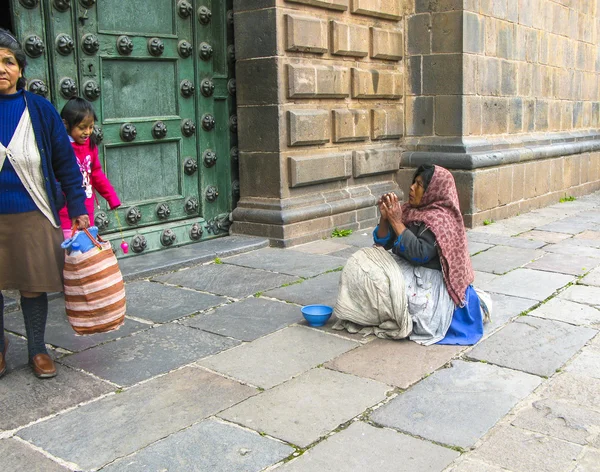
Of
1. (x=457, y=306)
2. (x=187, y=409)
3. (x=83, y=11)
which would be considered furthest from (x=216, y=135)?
(x=187, y=409)

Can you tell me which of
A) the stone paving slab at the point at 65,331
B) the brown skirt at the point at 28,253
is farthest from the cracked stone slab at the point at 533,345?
the brown skirt at the point at 28,253

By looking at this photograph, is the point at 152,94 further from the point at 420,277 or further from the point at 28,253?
the point at 420,277

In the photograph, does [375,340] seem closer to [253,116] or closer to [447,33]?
[253,116]

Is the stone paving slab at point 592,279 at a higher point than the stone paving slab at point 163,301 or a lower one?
lower

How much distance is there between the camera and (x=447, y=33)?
8.18 m

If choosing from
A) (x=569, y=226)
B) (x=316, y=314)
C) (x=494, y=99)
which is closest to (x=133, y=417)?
(x=316, y=314)

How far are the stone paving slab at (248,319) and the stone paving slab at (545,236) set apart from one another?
11.7 feet

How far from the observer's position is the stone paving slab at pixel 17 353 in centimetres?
399

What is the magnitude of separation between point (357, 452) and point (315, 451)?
0.17 metres

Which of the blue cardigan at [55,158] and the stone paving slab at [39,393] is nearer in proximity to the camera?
the stone paving slab at [39,393]

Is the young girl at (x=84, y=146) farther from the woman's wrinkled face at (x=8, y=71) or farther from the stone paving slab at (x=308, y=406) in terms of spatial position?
the stone paving slab at (x=308, y=406)

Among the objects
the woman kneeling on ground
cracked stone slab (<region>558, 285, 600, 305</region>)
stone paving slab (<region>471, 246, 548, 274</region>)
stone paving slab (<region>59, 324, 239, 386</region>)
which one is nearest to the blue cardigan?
stone paving slab (<region>59, 324, 239, 386</region>)

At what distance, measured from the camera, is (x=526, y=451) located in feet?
9.80

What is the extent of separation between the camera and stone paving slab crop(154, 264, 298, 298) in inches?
218
